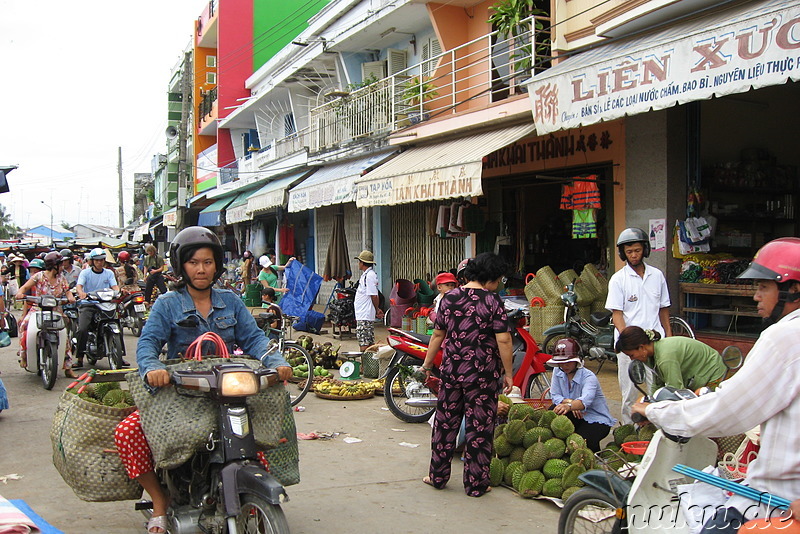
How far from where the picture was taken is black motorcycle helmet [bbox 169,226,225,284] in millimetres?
3904

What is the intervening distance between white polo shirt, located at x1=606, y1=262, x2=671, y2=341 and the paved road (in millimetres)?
1933

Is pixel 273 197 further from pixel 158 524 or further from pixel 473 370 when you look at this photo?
pixel 158 524

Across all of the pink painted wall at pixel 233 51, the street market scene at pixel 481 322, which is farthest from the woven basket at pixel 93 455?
the pink painted wall at pixel 233 51

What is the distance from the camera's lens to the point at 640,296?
6.19 metres

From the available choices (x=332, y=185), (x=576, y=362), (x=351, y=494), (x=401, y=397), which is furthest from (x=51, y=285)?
(x=576, y=362)

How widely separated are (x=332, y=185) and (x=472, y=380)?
10.6 m

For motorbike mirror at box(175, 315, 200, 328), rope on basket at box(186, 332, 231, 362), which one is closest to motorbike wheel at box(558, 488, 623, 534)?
rope on basket at box(186, 332, 231, 362)

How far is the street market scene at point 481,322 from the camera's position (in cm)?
337

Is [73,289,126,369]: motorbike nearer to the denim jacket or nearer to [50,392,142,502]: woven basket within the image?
[50,392,142,502]: woven basket

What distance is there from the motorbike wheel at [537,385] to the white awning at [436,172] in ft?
10.4

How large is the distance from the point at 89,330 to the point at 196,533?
7306 millimetres

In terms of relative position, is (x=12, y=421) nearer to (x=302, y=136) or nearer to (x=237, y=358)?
(x=237, y=358)

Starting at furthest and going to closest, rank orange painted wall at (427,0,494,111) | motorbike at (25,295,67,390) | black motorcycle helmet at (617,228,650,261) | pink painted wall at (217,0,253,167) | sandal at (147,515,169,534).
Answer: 1. pink painted wall at (217,0,253,167)
2. orange painted wall at (427,0,494,111)
3. motorbike at (25,295,67,390)
4. black motorcycle helmet at (617,228,650,261)
5. sandal at (147,515,169,534)

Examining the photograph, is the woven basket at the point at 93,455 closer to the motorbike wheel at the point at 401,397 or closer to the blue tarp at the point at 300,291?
the motorbike wheel at the point at 401,397
